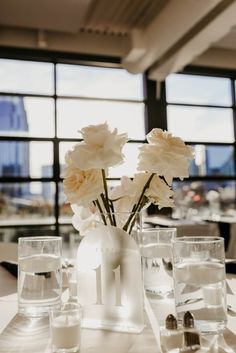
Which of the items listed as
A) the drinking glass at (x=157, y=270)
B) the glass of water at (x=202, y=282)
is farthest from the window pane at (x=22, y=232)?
the glass of water at (x=202, y=282)

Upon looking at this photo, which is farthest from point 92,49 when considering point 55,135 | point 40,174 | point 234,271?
point 234,271

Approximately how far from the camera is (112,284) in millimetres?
846

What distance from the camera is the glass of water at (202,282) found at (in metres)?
0.80

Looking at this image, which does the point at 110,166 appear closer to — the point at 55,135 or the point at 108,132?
the point at 108,132

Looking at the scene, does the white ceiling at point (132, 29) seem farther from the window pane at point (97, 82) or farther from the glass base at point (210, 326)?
the glass base at point (210, 326)

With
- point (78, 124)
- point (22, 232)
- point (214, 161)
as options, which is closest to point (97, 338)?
point (22, 232)

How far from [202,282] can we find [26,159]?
4000 millimetres

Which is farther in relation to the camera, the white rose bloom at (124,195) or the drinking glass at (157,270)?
the drinking glass at (157,270)

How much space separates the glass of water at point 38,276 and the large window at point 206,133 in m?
4.04

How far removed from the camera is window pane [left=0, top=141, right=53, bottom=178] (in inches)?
177

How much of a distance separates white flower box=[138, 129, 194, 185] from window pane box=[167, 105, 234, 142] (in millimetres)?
4282

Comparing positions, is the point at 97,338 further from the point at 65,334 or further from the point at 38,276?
the point at 38,276

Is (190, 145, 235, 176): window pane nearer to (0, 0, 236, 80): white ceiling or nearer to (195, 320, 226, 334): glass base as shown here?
(0, 0, 236, 80): white ceiling

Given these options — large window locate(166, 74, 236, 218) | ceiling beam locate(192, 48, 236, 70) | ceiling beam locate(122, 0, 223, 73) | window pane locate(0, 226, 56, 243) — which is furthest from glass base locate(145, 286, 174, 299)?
ceiling beam locate(192, 48, 236, 70)
